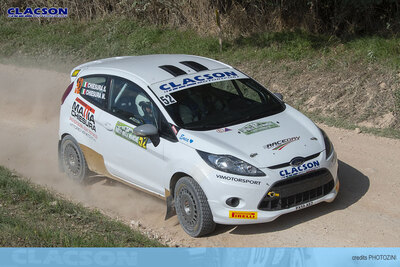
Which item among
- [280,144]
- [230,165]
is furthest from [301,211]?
[230,165]

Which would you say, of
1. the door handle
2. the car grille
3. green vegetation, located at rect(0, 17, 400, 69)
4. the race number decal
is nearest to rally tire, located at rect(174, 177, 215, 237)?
Answer: the car grille

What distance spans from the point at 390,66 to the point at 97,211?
22.1ft

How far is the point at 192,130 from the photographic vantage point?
7.38 metres

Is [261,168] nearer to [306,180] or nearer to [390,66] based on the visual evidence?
[306,180]

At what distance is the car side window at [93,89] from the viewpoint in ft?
28.2

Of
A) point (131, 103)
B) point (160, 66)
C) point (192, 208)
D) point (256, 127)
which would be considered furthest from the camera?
point (160, 66)

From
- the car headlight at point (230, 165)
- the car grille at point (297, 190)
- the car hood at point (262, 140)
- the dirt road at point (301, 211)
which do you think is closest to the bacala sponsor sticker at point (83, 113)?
the dirt road at point (301, 211)

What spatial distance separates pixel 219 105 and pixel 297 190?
157 centimetres

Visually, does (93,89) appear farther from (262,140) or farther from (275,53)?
(275,53)

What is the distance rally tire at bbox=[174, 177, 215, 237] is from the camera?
6957mm

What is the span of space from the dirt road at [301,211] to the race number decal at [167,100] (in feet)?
4.74

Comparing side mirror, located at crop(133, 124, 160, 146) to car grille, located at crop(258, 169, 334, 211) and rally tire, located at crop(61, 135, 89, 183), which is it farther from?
rally tire, located at crop(61, 135, 89, 183)

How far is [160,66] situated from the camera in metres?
8.42

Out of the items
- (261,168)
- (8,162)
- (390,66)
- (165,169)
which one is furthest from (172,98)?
(390,66)
